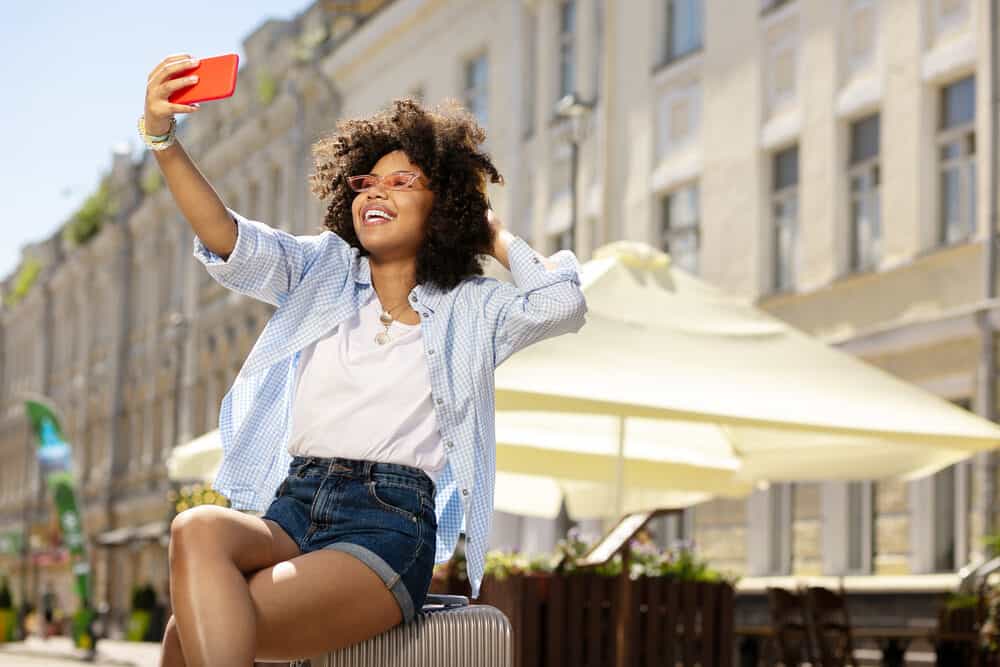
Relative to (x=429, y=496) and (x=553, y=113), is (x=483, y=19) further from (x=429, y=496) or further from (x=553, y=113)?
(x=429, y=496)

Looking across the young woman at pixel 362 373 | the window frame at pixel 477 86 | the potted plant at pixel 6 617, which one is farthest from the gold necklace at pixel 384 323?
the potted plant at pixel 6 617

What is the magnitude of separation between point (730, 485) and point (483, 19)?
18.1 meters

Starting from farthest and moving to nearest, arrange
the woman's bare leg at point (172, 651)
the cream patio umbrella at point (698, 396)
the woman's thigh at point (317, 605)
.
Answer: the cream patio umbrella at point (698, 396)
the woman's bare leg at point (172, 651)
the woman's thigh at point (317, 605)

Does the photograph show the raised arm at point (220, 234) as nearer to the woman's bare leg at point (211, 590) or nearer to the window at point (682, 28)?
the woman's bare leg at point (211, 590)

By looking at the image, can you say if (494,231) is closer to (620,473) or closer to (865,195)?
(620,473)

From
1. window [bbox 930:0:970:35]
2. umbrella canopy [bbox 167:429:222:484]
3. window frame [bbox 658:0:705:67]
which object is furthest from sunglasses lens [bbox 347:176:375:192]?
window frame [bbox 658:0:705:67]

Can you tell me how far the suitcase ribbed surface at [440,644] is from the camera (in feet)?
12.9

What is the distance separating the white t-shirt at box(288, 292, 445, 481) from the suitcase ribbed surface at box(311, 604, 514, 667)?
1.04 feet

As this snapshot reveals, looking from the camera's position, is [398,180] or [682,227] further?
[682,227]

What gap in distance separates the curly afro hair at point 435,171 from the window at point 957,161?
1387 centimetres

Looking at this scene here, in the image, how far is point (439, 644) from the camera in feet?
13.3

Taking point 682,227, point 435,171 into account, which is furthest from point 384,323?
point 682,227

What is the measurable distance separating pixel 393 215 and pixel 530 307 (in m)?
0.37

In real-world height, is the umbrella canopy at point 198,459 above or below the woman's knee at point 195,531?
above
